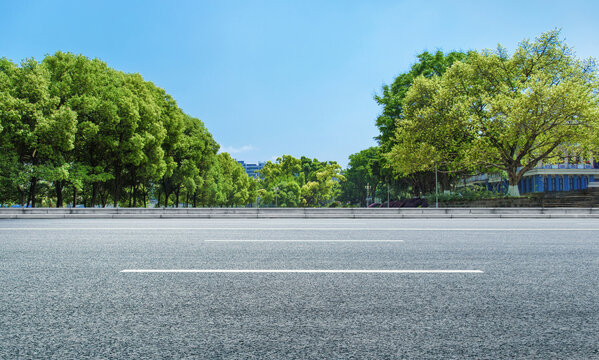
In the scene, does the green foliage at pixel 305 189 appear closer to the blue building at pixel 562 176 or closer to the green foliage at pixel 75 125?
the blue building at pixel 562 176

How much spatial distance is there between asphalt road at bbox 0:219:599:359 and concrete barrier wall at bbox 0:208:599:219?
14976 millimetres

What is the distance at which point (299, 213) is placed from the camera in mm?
21016

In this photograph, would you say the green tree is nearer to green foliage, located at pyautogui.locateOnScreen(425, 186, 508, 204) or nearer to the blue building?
green foliage, located at pyautogui.locateOnScreen(425, 186, 508, 204)

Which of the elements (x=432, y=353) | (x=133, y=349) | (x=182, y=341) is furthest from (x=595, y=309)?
(x=133, y=349)

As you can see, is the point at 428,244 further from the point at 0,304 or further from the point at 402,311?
the point at 0,304

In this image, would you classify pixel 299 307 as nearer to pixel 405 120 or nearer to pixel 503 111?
pixel 503 111

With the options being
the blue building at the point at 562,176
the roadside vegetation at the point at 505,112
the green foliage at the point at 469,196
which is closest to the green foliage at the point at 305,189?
the blue building at the point at 562,176

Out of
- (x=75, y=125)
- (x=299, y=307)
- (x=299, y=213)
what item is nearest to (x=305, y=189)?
(x=75, y=125)

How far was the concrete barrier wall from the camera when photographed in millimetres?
20875

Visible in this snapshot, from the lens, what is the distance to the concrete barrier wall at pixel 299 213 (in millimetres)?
20875

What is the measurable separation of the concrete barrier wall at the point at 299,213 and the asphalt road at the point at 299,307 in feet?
49.1

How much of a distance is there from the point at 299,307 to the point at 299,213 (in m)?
17.6

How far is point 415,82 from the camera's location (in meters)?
32.7

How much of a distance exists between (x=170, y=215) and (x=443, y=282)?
19.5m
